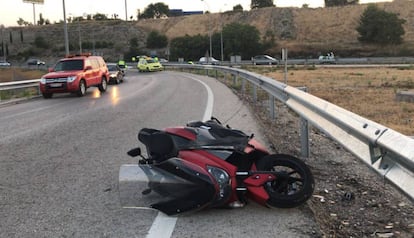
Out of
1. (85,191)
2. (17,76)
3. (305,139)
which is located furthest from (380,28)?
(85,191)

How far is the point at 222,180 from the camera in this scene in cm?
476

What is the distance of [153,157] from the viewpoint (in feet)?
17.6

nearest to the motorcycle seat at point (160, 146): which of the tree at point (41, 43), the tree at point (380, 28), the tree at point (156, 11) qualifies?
the tree at point (380, 28)

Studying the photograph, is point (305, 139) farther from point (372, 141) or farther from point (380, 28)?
point (380, 28)

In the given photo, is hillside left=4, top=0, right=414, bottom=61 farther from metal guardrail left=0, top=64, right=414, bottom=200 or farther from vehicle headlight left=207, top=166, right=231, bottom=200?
vehicle headlight left=207, top=166, right=231, bottom=200

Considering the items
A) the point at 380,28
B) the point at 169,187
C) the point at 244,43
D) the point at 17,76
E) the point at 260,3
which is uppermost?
the point at 260,3

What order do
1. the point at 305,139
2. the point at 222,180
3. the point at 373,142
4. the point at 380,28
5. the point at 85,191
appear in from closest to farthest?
the point at 373,142 → the point at 222,180 → the point at 85,191 → the point at 305,139 → the point at 380,28

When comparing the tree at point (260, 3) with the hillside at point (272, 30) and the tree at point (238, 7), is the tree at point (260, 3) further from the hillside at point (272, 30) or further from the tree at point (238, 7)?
the hillside at point (272, 30)

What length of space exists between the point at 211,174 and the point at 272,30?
108 metres

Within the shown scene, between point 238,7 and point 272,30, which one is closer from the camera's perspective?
point 272,30

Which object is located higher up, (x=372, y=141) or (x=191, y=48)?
(x=191, y=48)

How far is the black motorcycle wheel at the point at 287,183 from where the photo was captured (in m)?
4.83

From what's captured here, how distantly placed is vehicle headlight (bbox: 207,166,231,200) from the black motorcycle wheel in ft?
1.18

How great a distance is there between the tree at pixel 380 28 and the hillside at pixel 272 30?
1647 mm
